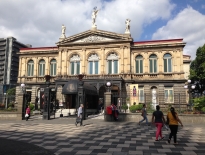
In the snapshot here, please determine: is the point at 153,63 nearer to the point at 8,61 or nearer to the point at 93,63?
the point at 93,63

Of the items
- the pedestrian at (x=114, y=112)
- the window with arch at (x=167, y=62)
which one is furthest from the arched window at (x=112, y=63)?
the pedestrian at (x=114, y=112)

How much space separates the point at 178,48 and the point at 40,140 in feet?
85.1

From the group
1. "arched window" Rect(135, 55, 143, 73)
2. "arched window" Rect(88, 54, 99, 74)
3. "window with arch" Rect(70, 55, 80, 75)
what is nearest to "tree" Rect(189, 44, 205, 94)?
"arched window" Rect(135, 55, 143, 73)

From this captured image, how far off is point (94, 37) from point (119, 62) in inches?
229

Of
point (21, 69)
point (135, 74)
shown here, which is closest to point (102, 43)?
point (135, 74)

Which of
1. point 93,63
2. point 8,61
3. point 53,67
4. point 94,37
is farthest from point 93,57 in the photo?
point 8,61

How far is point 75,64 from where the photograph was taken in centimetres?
3312

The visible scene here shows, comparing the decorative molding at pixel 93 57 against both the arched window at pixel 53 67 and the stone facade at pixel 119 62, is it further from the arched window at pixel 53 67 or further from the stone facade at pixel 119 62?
the arched window at pixel 53 67

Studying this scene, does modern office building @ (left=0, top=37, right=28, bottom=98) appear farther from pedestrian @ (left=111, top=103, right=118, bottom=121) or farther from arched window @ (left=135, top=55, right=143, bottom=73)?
pedestrian @ (left=111, top=103, right=118, bottom=121)

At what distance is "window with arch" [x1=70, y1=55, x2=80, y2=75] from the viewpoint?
33.0m

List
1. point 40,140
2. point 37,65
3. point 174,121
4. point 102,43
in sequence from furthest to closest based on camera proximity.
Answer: point 37,65
point 102,43
point 40,140
point 174,121

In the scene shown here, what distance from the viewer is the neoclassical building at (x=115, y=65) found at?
2986 cm

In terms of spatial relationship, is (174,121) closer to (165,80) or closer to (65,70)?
(165,80)

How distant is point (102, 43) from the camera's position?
3209 cm
